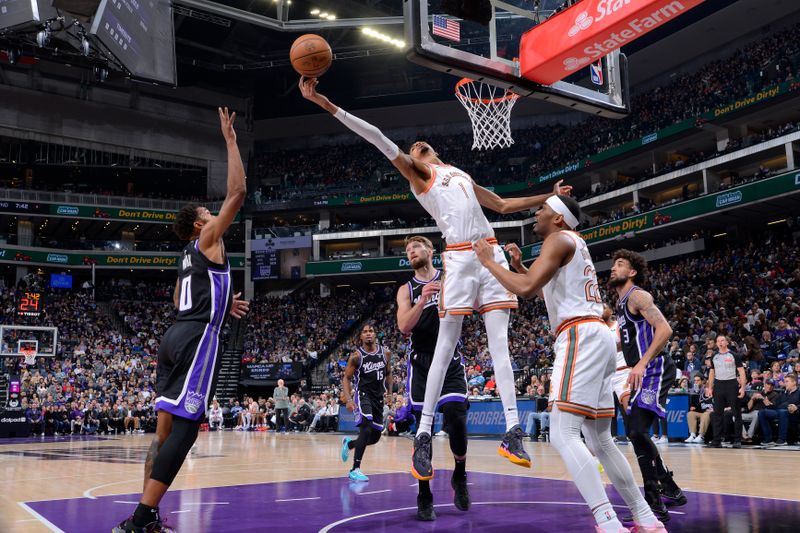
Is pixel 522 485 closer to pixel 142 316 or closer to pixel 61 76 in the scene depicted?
pixel 142 316

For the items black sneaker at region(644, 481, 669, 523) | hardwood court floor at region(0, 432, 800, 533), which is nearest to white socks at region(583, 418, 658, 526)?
hardwood court floor at region(0, 432, 800, 533)

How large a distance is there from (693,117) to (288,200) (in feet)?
77.2

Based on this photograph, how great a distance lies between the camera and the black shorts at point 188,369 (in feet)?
15.0

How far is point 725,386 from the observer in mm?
12617

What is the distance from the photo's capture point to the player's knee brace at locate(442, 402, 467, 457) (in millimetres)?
6035

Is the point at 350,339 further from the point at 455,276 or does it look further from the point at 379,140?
the point at 379,140

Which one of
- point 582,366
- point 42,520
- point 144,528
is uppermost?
point 582,366

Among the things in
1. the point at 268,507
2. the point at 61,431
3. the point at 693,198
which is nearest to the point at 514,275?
the point at 268,507

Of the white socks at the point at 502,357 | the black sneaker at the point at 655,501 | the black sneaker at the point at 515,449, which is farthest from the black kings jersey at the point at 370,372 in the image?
the black sneaker at the point at 655,501

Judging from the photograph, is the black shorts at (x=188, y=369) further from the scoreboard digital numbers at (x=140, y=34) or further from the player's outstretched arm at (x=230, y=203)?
Result: the scoreboard digital numbers at (x=140, y=34)

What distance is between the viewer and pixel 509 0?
932 cm

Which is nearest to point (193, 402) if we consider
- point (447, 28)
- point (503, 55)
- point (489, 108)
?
point (447, 28)

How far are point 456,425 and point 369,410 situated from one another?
3.16 metres

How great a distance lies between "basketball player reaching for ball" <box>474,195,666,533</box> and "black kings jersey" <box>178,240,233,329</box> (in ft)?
6.04
